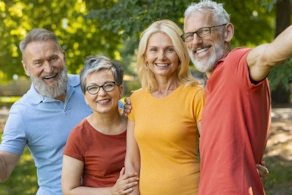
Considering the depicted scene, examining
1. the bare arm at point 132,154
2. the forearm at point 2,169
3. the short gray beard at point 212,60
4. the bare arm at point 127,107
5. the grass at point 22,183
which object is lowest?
the grass at point 22,183

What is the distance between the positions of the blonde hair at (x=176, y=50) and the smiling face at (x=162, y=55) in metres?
0.03

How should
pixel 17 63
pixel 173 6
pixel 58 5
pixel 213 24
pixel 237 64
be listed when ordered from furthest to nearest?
pixel 17 63 < pixel 58 5 < pixel 173 6 < pixel 213 24 < pixel 237 64

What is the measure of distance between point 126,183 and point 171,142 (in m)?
0.41

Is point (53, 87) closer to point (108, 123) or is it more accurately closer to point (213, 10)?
point (108, 123)

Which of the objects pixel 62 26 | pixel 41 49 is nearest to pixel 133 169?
pixel 41 49

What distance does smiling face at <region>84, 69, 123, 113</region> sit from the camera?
3082 mm

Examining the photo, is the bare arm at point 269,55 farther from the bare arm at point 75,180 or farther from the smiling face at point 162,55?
the bare arm at point 75,180

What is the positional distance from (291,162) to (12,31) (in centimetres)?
671

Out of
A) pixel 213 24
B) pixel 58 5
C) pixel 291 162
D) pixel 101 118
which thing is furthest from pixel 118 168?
pixel 58 5

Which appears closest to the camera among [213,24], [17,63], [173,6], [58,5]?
[213,24]

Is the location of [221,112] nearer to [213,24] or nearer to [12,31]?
[213,24]

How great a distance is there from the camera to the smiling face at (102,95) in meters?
3.08

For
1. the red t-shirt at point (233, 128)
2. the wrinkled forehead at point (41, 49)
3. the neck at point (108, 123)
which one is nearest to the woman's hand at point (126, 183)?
the neck at point (108, 123)

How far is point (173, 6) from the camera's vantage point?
580 cm
